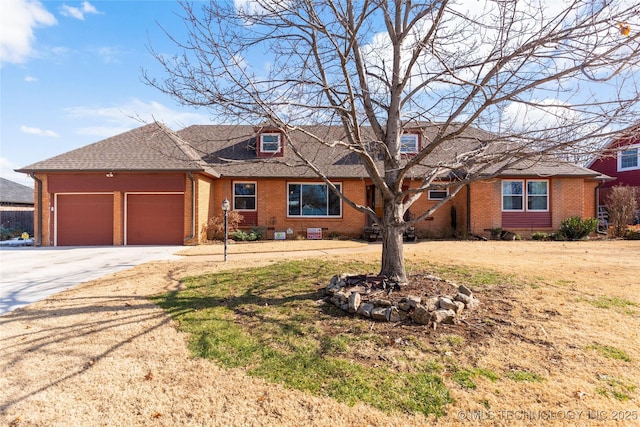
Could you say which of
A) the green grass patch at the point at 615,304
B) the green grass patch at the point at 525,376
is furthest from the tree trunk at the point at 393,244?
the green grass patch at the point at 615,304

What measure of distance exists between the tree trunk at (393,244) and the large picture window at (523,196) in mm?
12676

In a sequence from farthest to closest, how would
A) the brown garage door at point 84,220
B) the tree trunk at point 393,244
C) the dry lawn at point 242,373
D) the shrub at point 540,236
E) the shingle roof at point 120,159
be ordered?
1. the shrub at point 540,236
2. the brown garage door at point 84,220
3. the shingle roof at point 120,159
4. the tree trunk at point 393,244
5. the dry lawn at point 242,373

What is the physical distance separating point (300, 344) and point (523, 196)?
52.2ft

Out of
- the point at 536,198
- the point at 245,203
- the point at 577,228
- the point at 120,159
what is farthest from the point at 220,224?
the point at 577,228

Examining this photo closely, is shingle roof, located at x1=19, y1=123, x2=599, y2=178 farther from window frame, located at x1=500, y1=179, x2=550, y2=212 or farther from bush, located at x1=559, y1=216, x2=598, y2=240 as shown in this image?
bush, located at x1=559, y1=216, x2=598, y2=240

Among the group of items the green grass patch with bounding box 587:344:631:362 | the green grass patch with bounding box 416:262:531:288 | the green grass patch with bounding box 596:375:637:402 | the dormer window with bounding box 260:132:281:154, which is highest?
the dormer window with bounding box 260:132:281:154

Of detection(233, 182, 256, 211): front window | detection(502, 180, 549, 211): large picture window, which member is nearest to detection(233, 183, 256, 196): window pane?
detection(233, 182, 256, 211): front window

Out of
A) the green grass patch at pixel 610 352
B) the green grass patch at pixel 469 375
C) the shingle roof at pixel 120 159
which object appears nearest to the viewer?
the green grass patch at pixel 469 375

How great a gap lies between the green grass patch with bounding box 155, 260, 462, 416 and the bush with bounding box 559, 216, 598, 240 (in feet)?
47.0

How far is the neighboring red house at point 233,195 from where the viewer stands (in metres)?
13.4

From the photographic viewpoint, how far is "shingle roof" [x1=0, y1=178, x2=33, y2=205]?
24.2 m

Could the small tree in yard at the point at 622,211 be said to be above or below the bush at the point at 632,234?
above

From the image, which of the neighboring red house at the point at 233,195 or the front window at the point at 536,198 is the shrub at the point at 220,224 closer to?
the neighboring red house at the point at 233,195

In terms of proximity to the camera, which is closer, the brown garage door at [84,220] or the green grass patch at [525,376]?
the green grass patch at [525,376]
